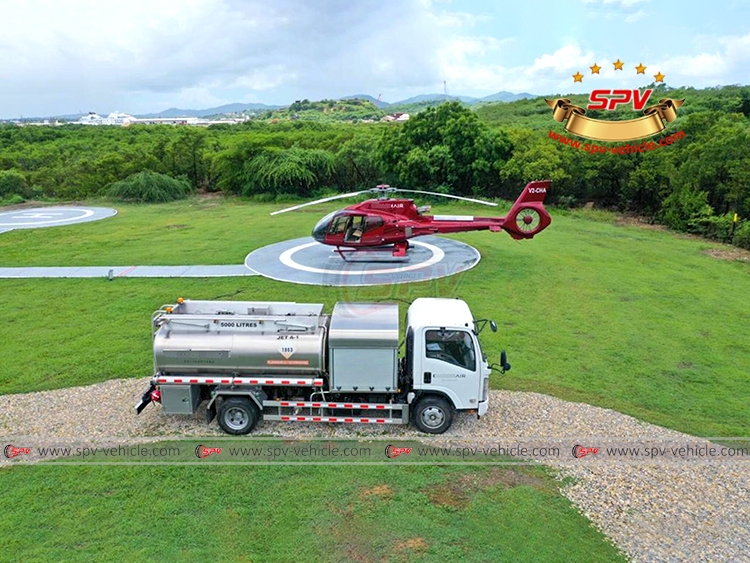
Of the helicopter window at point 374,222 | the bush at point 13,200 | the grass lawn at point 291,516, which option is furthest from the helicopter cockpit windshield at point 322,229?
the bush at point 13,200

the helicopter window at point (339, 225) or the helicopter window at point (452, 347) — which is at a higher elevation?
the helicopter window at point (339, 225)

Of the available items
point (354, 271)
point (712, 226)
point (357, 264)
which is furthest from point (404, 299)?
point (712, 226)

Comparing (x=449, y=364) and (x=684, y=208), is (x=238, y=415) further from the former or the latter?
(x=684, y=208)

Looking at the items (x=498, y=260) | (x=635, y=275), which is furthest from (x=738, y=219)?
(x=498, y=260)

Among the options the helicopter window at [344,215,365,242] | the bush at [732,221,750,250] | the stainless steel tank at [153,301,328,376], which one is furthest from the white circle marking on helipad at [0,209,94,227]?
the bush at [732,221,750,250]

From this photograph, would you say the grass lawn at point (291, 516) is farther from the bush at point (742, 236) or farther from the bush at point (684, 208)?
the bush at point (684, 208)
